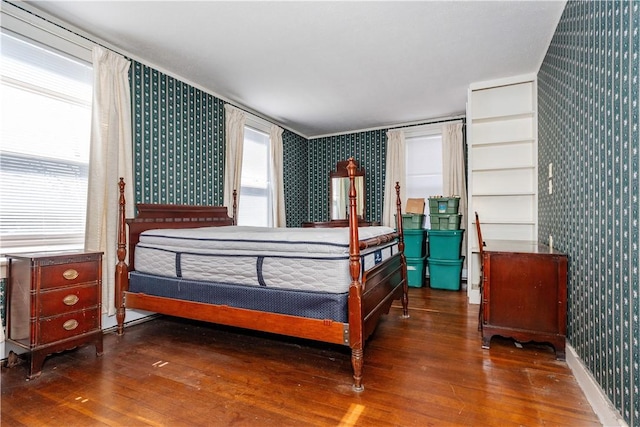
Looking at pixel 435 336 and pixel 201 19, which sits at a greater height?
pixel 201 19

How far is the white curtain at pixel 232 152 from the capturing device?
14.0ft

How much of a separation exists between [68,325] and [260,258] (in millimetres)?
1390

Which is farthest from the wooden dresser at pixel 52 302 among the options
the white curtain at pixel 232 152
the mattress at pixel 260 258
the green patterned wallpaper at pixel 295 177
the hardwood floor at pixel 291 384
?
the green patterned wallpaper at pixel 295 177

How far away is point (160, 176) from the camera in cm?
344

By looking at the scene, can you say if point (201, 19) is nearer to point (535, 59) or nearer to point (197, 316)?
point (197, 316)

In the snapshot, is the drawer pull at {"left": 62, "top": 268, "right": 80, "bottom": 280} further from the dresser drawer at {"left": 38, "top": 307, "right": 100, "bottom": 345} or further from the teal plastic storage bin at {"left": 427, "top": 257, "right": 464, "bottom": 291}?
the teal plastic storage bin at {"left": 427, "top": 257, "right": 464, "bottom": 291}

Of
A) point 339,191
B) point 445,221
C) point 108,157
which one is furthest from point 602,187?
point 339,191

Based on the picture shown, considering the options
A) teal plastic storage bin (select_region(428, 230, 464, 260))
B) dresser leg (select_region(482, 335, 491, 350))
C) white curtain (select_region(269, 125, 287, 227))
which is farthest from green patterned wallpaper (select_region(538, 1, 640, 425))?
white curtain (select_region(269, 125, 287, 227))

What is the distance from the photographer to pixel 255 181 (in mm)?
4957

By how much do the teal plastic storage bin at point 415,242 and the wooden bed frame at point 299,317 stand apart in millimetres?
1511

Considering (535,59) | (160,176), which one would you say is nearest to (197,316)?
(160,176)

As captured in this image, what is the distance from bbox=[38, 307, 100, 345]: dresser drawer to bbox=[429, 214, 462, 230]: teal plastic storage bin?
4104 mm

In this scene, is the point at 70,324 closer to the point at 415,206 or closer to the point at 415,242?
the point at 415,242

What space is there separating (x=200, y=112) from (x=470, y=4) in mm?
2990
